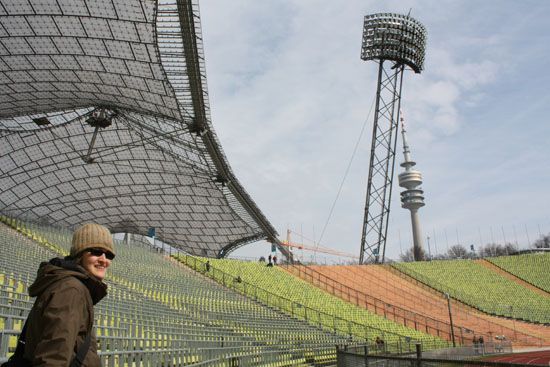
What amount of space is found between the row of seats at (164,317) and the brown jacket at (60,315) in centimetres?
285

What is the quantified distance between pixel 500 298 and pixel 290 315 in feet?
85.3

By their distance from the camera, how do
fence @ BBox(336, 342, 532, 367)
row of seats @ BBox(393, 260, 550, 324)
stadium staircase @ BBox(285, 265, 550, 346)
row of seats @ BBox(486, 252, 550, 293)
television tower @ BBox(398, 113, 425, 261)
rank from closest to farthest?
fence @ BBox(336, 342, 532, 367)
stadium staircase @ BBox(285, 265, 550, 346)
row of seats @ BBox(393, 260, 550, 324)
row of seats @ BBox(486, 252, 550, 293)
television tower @ BBox(398, 113, 425, 261)

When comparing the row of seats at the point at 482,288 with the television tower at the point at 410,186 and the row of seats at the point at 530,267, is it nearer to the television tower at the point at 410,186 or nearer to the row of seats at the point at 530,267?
the row of seats at the point at 530,267

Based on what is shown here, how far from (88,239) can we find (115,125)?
134 feet

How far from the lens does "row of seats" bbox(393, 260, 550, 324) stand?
135ft

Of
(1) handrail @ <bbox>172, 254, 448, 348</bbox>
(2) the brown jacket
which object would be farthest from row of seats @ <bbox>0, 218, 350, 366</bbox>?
(2) the brown jacket

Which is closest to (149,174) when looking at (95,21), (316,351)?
(95,21)

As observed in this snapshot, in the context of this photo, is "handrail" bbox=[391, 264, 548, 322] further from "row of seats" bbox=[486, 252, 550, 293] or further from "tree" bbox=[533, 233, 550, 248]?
"tree" bbox=[533, 233, 550, 248]

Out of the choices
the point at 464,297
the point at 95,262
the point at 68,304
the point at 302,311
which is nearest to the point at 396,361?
the point at 95,262

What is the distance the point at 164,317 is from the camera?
52.0 feet

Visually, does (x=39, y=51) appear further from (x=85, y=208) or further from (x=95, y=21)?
(x=85, y=208)

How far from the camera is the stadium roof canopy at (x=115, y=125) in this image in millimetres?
25531

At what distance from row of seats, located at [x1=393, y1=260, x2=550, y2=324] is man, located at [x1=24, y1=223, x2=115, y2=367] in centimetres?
4468

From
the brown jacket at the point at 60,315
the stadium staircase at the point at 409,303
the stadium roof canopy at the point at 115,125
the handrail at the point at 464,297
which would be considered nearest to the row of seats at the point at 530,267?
the handrail at the point at 464,297
